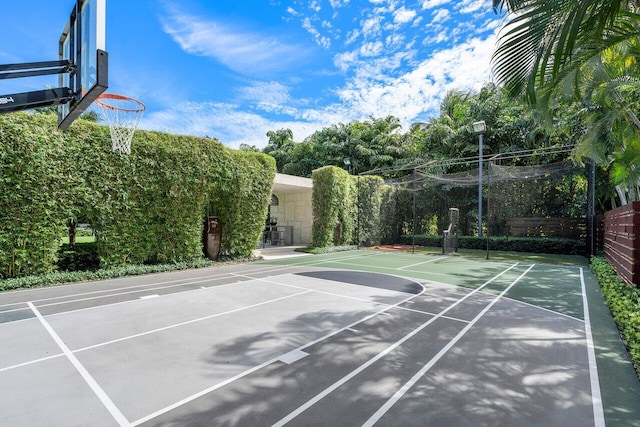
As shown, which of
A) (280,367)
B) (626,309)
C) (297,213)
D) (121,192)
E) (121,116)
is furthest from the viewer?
(297,213)

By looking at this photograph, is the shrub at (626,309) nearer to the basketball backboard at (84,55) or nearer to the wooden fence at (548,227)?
the basketball backboard at (84,55)

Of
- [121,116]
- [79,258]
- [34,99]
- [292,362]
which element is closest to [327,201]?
[121,116]

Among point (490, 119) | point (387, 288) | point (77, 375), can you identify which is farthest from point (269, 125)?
point (77, 375)

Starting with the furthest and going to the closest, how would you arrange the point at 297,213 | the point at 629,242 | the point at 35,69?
the point at 297,213 < the point at 629,242 < the point at 35,69

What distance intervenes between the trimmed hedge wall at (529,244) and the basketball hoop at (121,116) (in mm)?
13817

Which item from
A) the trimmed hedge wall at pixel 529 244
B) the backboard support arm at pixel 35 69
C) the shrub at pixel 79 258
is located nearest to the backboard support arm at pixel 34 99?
the backboard support arm at pixel 35 69

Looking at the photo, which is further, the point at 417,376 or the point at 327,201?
the point at 327,201

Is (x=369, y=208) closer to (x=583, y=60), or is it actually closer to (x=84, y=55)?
(x=583, y=60)

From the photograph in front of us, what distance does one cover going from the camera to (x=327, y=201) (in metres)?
13.9

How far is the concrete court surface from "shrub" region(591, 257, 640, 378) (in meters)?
0.40

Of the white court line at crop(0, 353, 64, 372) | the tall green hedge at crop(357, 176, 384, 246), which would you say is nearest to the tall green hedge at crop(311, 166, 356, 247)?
the tall green hedge at crop(357, 176, 384, 246)

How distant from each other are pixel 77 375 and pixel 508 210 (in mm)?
15754

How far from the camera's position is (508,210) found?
14.1 metres

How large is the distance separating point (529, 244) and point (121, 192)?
15.0 meters
